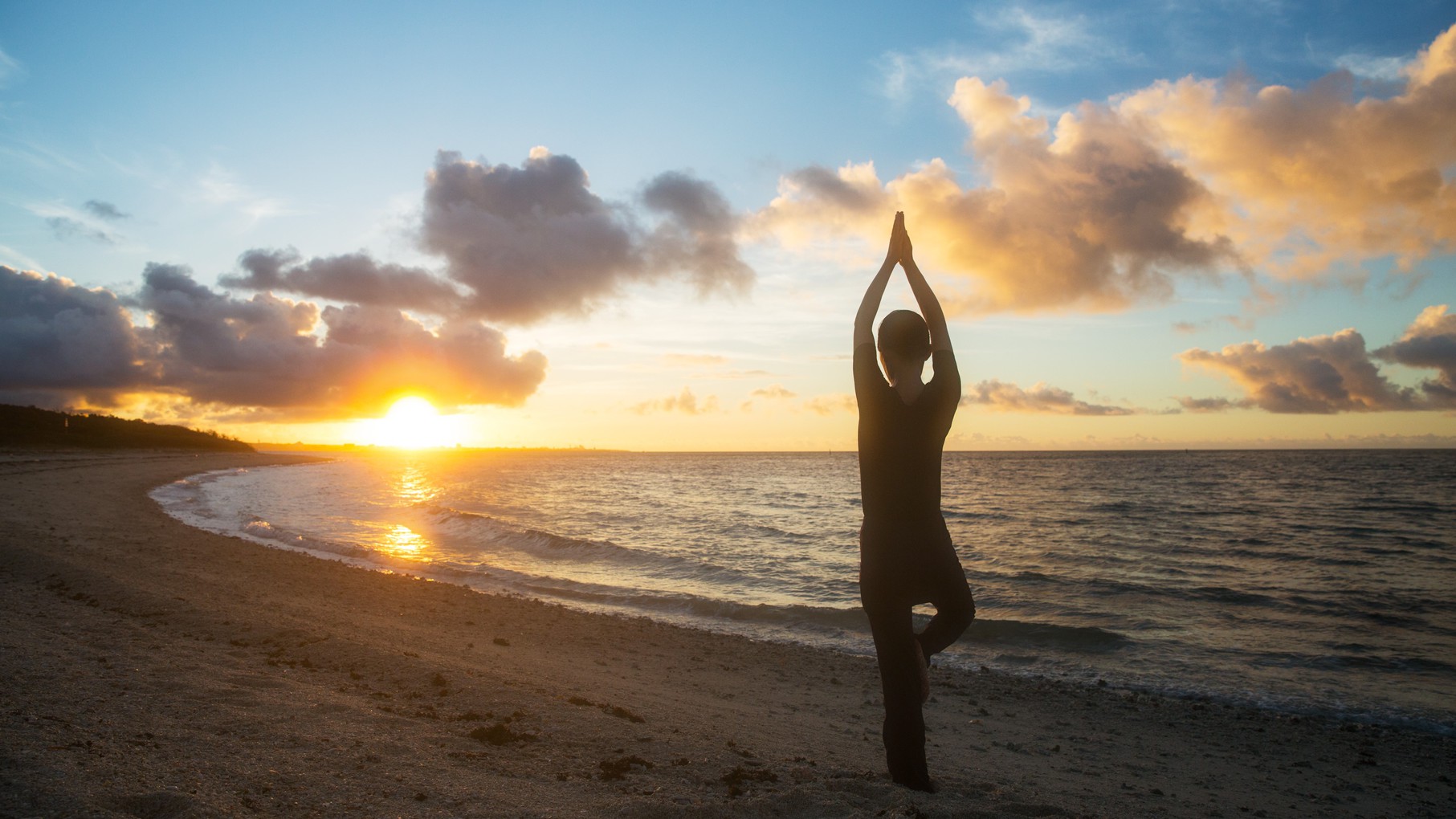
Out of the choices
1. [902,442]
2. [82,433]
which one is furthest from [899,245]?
[82,433]

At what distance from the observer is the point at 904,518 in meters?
3.51

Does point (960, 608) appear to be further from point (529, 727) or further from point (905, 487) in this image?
point (529, 727)

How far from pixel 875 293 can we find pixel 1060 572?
1661 cm

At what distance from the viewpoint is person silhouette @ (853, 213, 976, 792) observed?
3.49 meters

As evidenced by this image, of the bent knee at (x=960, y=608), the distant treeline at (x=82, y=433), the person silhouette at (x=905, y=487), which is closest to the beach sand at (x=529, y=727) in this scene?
the person silhouette at (x=905, y=487)

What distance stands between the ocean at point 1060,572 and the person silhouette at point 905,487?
735 cm

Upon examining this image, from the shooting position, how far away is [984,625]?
12.4 m

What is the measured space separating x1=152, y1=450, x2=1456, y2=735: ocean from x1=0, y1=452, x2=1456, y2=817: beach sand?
1830mm

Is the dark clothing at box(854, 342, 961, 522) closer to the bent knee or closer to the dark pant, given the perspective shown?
the dark pant

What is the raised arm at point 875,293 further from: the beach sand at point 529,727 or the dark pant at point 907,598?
the beach sand at point 529,727

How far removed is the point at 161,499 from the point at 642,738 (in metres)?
36.0

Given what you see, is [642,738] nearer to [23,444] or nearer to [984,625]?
[984,625]

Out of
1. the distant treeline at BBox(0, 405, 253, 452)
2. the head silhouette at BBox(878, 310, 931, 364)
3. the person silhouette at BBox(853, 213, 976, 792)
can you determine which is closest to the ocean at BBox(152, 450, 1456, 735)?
the person silhouette at BBox(853, 213, 976, 792)

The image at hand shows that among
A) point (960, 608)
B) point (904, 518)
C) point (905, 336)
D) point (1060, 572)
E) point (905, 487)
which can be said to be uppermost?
point (905, 336)
